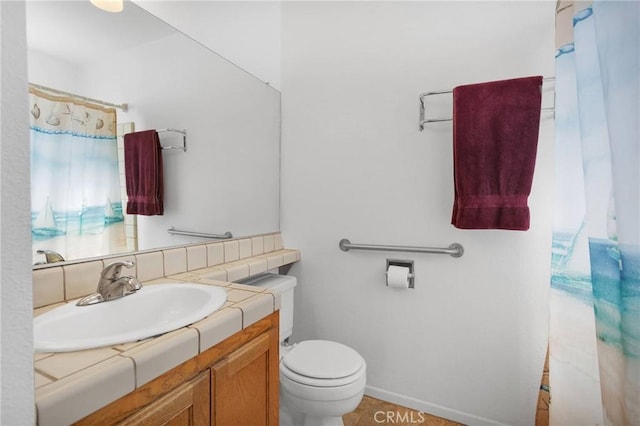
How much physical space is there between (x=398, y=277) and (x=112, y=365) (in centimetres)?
127

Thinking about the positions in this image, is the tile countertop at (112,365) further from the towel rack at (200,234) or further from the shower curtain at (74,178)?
the towel rack at (200,234)

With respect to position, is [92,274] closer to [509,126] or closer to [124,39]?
[124,39]

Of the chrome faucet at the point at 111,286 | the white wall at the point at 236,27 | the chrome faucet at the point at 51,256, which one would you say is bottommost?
the chrome faucet at the point at 111,286

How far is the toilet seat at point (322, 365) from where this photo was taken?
4.02 ft

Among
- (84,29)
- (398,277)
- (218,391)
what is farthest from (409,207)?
(84,29)

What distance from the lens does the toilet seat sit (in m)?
1.22

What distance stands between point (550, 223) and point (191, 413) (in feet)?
5.03

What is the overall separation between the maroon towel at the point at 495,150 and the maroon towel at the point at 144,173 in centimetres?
133

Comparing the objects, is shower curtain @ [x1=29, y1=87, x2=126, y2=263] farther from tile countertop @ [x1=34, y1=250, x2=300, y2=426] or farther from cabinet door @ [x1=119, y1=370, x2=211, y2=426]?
cabinet door @ [x1=119, y1=370, x2=211, y2=426]

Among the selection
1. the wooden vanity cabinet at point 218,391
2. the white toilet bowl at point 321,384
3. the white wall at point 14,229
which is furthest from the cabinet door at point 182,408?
the white toilet bowl at point 321,384

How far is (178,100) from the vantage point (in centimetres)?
137

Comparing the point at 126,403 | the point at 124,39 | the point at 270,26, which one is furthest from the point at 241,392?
the point at 270,26

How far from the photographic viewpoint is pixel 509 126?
4.27 ft

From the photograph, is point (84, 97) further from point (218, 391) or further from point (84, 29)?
point (218, 391)
